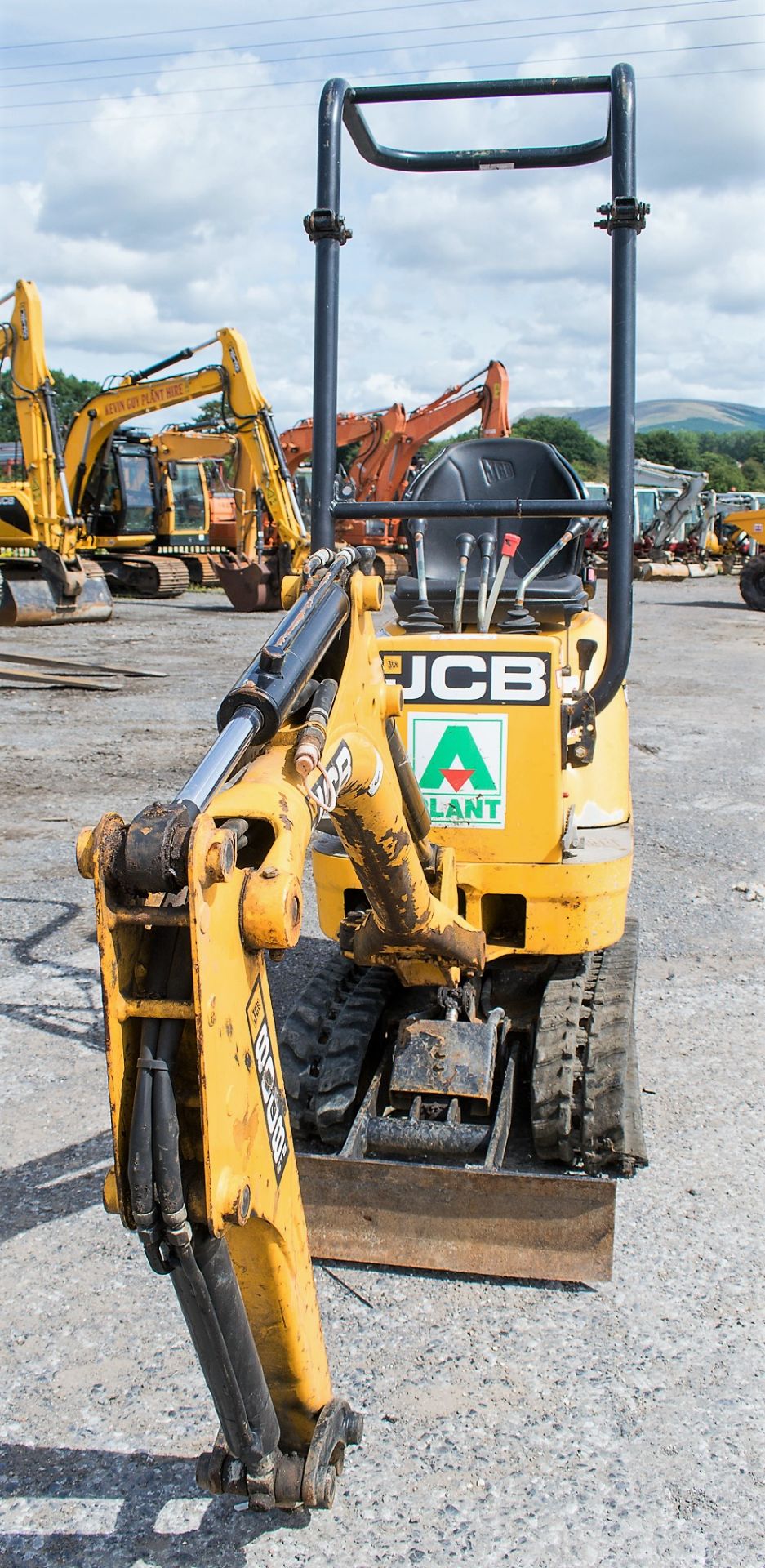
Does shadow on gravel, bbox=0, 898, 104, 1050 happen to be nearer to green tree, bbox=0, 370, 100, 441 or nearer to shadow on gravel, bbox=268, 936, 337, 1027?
shadow on gravel, bbox=268, 936, 337, 1027

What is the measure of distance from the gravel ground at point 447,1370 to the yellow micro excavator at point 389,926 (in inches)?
9.0

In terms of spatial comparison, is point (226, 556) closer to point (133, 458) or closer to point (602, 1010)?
point (133, 458)

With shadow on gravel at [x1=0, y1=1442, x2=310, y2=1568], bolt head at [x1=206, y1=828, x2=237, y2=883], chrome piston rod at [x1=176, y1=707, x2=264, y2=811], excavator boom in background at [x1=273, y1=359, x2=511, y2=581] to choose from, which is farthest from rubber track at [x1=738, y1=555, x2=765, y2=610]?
bolt head at [x1=206, y1=828, x2=237, y2=883]

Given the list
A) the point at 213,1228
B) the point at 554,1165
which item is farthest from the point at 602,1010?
the point at 213,1228

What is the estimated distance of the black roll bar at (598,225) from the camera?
352 centimetres

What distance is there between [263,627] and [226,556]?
3.62 meters

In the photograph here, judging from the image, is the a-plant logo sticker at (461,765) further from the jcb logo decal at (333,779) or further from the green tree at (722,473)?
the green tree at (722,473)

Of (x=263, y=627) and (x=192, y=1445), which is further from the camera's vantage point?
(x=263, y=627)

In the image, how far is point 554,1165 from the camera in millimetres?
3514

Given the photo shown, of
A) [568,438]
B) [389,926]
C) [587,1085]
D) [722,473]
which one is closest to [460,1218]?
[587,1085]

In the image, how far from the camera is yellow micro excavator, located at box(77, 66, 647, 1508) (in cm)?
175

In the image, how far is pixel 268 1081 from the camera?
1.94 meters

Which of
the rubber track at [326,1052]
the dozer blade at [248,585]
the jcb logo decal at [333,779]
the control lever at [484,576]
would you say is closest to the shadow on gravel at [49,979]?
the rubber track at [326,1052]

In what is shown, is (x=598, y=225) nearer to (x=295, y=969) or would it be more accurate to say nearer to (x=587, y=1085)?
(x=587, y=1085)
